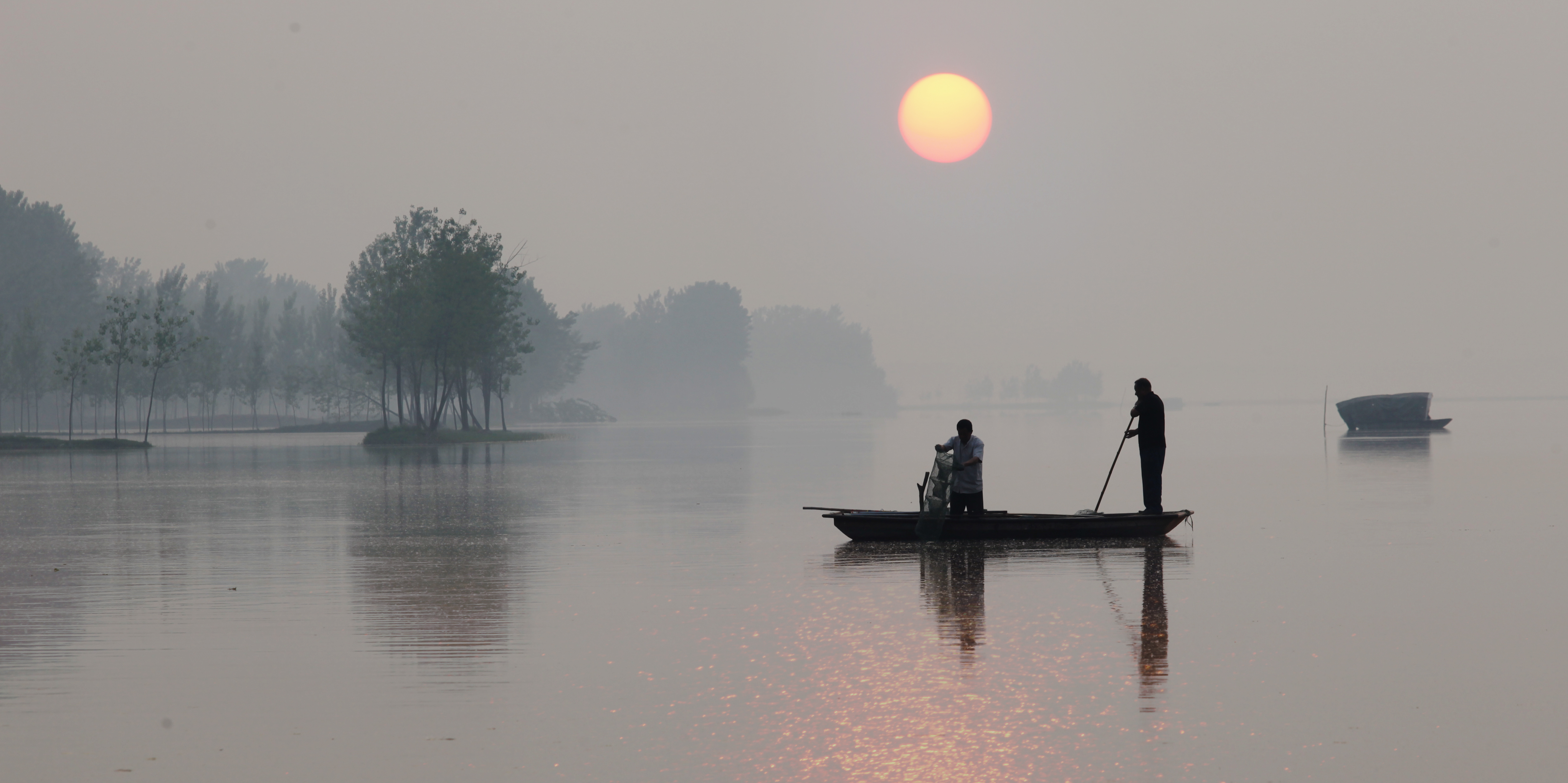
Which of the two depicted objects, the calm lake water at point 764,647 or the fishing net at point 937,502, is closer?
the calm lake water at point 764,647

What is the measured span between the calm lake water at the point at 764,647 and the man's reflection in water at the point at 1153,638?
0.07 m

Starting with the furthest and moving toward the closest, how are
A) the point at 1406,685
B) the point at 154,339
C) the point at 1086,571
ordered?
the point at 154,339 → the point at 1086,571 → the point at 1406,685

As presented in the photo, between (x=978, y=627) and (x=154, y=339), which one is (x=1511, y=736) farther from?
(x=154, y=339)

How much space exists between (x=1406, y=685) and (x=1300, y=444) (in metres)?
58.5

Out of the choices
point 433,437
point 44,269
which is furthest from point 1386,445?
point 44,269

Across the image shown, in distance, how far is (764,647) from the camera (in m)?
11.4

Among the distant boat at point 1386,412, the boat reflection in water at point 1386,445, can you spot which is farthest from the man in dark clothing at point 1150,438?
the distant boat at point 1386,412

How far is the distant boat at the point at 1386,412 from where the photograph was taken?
8162 centimetres

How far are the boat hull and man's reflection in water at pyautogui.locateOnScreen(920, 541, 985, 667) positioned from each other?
28 centimetres

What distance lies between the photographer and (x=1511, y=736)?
815 centimetres

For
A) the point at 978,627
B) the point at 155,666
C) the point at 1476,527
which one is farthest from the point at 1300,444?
the point at 155,666

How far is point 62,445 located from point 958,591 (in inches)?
2583

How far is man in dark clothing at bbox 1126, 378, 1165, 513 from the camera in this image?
20.0 metres

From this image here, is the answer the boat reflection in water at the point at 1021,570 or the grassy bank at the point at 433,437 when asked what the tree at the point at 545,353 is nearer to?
the grassy bank at the point at 433,437
